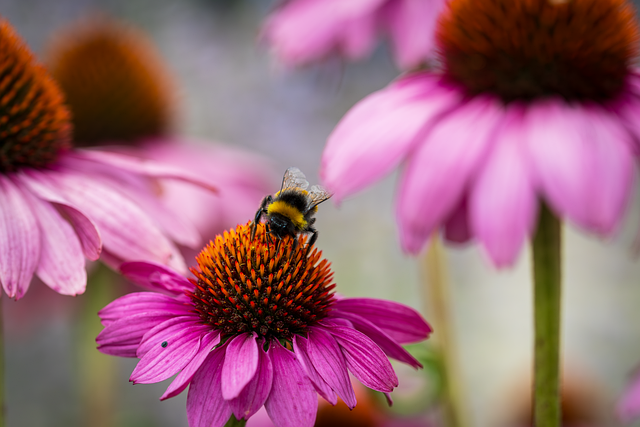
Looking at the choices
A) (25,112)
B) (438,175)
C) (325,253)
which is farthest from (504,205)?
(325,253)

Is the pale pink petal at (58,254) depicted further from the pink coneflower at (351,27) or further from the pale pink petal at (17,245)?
the pink coneflower at (351,27)

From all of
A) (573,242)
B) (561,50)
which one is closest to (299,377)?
(561,50)

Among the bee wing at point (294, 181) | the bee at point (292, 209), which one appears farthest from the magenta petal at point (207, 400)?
the bee wing at point (294, 181)

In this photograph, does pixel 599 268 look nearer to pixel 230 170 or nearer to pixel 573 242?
pixel 573 242

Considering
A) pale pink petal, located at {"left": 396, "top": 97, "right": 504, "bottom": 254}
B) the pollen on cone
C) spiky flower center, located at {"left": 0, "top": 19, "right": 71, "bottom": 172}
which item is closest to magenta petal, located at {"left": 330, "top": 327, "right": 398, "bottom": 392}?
pale pink petal, located at {"left": 396, "top": 97, "right": 504, "bottom": 254}

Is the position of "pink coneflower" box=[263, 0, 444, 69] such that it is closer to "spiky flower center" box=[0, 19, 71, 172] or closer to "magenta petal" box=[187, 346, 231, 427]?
"spiky flower center" box=[0, 19, 71, 172]
